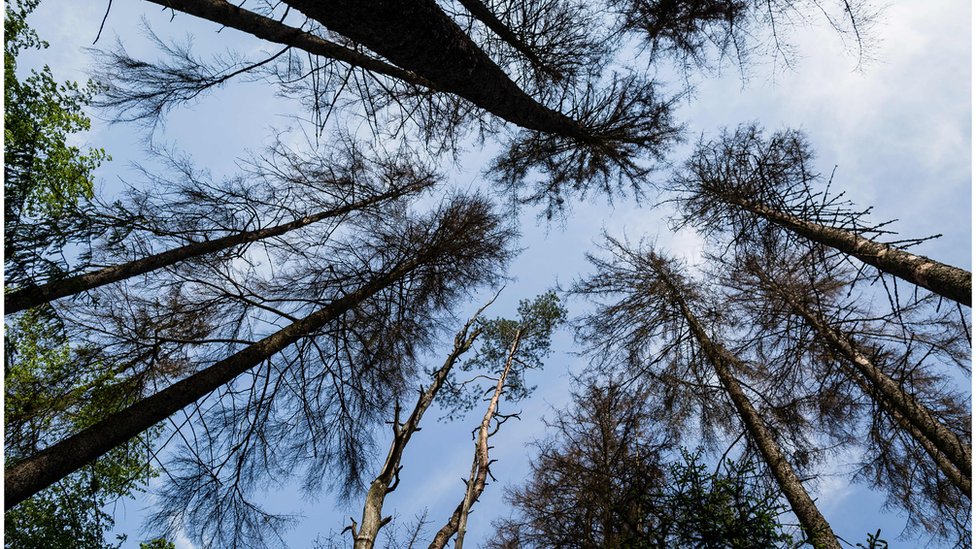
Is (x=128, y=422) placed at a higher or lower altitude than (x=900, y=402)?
lower

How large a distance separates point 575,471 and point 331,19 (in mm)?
6177

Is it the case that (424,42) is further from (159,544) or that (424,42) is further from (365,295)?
(159,544)

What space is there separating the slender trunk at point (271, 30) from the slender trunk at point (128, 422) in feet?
10.6

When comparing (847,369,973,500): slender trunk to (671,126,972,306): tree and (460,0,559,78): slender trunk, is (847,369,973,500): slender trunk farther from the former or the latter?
(460,0,559,78): slender trunk

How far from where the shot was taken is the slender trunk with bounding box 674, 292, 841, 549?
5.04 metres

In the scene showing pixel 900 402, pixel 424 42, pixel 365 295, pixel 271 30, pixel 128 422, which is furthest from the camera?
pixel 365 295

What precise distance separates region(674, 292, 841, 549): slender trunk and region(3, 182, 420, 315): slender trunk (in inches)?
217

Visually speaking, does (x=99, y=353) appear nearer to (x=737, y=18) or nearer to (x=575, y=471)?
(x=575, y=471)

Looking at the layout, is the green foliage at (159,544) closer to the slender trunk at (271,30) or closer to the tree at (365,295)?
the tree at (365,295)

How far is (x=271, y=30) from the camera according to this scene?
16.1ft

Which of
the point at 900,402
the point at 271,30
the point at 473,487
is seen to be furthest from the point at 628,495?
the point at 271,30

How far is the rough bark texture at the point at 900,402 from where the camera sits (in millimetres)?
5016

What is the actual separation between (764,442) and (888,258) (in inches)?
109

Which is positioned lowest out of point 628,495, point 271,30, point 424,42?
point 628,495
